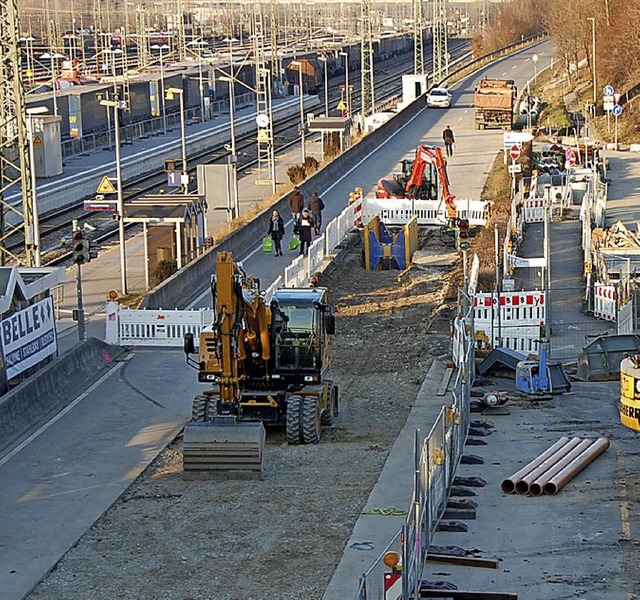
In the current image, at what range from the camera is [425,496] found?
15430 millimetres

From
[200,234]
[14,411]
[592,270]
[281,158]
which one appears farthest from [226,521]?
[281,158]

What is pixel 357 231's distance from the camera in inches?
1714

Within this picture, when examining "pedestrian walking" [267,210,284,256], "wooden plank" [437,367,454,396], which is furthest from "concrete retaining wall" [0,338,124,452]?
"pedestrian walking" [267,210,284,256]

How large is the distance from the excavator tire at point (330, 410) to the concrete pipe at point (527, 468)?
141 inches

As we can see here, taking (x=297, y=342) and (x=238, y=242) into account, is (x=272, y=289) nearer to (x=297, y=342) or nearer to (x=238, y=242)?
(x=297, y=342)

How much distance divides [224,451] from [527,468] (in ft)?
13.0

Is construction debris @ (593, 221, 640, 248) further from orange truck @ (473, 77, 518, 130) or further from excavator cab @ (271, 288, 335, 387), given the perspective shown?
orange truck @ (473, 77, 518, 130)

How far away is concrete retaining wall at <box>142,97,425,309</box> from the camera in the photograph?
31734mm

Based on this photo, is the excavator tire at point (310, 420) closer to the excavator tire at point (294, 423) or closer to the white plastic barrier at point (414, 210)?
the excavator tire at point (294, 423)

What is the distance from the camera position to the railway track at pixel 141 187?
4300 centimetres

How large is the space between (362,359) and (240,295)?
7871 mm

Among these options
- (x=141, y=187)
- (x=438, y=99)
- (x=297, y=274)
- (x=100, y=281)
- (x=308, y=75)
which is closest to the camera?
(x=297, y=274)

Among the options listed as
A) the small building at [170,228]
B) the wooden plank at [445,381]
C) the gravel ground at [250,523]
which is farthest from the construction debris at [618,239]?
the wooden plank at [445,381]

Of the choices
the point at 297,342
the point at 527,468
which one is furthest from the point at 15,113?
the point at 527,468
